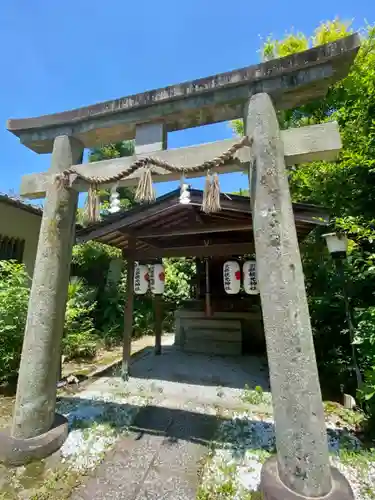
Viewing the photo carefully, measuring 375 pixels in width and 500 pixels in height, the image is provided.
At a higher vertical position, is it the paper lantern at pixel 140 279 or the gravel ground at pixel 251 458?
the paper lantern at pixel 140 279

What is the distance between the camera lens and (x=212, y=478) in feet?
10.5

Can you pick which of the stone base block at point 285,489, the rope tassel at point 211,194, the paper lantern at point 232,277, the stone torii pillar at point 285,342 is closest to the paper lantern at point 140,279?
the paper lantern at point 232,277

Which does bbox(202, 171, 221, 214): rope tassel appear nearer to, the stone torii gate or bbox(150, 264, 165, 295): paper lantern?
the stone torii gate

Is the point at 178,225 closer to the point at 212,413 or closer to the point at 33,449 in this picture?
the point at 212,413

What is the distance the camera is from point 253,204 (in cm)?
308

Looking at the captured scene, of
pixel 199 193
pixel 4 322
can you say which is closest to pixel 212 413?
pixel 199 193

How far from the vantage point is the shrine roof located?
5.46 metres

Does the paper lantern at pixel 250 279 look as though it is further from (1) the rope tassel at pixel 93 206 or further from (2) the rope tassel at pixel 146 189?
(1) the rope tassel at pixel 93 206

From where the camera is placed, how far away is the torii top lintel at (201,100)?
3.02 m

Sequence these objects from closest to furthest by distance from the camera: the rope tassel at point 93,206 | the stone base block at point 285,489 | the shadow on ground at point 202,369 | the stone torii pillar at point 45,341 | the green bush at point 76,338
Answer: the stone base block at point 285,489, the stone torii pillar at point 45,341, the rope tassel at point 93,206, the shadow on ground at point 202,369, the green bush at point 76,338

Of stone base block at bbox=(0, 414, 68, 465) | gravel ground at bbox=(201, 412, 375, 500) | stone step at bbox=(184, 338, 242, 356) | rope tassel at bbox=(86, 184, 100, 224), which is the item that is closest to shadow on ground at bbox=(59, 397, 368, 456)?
gravel ground at bbox=(201, 412, 375, 500)

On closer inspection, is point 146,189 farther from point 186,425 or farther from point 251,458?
point 186,425

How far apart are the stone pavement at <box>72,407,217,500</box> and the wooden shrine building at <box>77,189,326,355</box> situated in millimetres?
3822

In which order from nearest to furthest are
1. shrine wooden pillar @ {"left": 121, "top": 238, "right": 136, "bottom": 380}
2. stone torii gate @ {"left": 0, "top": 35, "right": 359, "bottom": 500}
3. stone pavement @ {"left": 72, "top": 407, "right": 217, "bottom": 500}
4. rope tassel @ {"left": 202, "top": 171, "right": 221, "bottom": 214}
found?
1. stone torii gate @ {"left": 0, "top": 35, "right": 359, "bottom": 500}
2. stone pavement @ {"left": 72, "top": 407, "right": 217, "bottom": 500}
3. rope tassel @ {"left": 202, "top": 171, "right": 221, "bottom": 214}
4. shrine wooden pillar @ {"left": 121, "top": 238, "right": 136, "bottom": 380}
